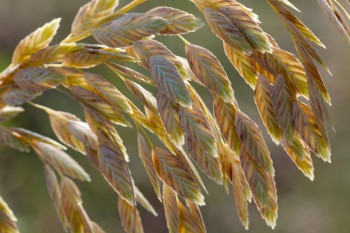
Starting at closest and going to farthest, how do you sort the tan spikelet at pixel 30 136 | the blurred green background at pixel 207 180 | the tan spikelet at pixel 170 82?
the tan spikelet at pixel 170 82 → the tan spikelet at pixel 30 136 → the blurred green background at pixel 207 180

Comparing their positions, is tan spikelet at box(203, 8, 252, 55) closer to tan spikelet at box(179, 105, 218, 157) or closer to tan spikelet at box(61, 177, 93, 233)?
tan spikelet at box(179, 105, 218, 157)

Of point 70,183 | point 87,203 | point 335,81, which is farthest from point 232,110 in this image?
point 335,81

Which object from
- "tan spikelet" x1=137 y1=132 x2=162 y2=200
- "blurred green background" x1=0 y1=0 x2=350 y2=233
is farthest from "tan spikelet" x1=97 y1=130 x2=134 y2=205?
"blurred green background" x1=0 y1=0 x2=350 y2=233

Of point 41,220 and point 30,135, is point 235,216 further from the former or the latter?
point 30,135

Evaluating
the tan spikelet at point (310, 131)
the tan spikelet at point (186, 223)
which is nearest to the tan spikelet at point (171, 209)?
the tan spikelet at point (186, 223)

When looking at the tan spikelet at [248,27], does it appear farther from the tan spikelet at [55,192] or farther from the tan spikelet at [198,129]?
the tan spikelet at [55,192]

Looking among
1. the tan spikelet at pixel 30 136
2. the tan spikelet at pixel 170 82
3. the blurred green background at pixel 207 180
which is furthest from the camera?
the blurred green background at pixel 207 180

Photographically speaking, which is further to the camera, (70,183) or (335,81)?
(335,81)

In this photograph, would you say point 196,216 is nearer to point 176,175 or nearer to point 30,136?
point 176,175
